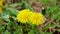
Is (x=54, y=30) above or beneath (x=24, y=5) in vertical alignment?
beneath

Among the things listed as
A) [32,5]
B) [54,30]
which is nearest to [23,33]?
Result: [54,30]

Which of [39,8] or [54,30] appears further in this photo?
[39,8]

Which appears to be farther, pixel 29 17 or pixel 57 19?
pixel 57 19

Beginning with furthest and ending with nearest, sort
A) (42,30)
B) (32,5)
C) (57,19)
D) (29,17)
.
Result: (32,5) → (57,19) → (42,30) → (29,17)

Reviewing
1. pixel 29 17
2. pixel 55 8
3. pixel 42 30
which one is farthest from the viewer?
pixel 55 8

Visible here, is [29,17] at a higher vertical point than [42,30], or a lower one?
higher

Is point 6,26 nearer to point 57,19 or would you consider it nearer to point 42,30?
point 42,30

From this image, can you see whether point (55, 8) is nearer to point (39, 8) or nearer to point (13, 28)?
point (39, 8)

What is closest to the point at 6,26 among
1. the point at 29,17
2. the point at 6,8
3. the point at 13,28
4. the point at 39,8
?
the point at 13,28

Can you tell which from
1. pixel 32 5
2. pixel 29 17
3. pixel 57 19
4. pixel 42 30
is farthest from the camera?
pixel 32 5
